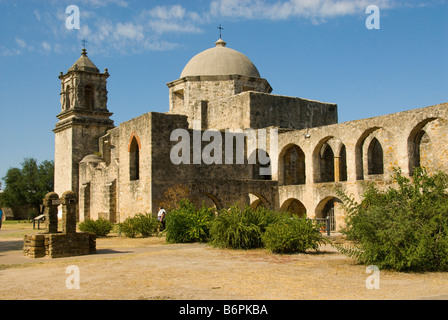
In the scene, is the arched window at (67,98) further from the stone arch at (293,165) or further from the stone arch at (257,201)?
the stone arch at (293,165)

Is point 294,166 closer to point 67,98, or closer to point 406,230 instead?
point 406,230

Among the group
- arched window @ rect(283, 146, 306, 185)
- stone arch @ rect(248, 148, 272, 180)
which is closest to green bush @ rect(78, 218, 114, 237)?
stone arch @ rect(248, 148, 272, 180)

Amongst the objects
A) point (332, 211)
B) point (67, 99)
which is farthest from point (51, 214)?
point (67, 99)

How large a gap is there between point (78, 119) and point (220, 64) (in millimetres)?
9972

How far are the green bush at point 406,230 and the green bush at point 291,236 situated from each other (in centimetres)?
195

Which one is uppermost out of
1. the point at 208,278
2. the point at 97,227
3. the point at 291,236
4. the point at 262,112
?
the point at 262,112

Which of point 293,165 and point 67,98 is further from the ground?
point 67,98

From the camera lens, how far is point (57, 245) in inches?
403

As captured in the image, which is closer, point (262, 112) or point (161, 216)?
point (161, 216)

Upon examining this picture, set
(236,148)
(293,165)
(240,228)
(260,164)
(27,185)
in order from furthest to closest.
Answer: (27,185)
(260,164)
(293,165)
(236,148)
(240,228)

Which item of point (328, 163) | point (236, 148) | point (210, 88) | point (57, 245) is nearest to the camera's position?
point (57, 245)

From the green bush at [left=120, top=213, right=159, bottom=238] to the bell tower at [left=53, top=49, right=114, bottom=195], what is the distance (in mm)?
13798
